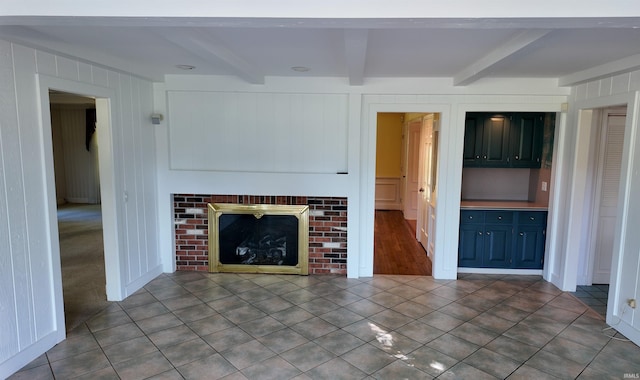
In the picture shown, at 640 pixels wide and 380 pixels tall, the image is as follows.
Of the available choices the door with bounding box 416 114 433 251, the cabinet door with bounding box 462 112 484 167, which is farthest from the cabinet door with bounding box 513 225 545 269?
the door with bounding box 416 114 433 251

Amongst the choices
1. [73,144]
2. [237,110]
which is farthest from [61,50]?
[73,144]

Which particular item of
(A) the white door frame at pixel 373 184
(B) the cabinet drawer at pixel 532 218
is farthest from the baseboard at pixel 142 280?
(B) the cabinet drawer at pixel 532 218

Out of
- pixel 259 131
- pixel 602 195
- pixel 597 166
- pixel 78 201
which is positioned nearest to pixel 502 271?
pixel 602 195

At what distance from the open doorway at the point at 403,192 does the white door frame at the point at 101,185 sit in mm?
3088

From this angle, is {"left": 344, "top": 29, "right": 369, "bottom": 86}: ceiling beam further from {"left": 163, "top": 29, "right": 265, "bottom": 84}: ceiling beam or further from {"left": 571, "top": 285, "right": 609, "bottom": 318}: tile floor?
{"left": 571, "top": 285, "right": 609, "bottom": 318}: tile floor

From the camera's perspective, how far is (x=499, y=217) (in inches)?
186

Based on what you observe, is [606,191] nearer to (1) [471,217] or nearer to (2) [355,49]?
(1) [471,217]

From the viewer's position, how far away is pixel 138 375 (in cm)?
263

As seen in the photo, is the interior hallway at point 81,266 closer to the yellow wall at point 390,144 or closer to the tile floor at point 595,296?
the tile floor at point 595,296

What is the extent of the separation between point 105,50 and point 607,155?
5243 millimetres

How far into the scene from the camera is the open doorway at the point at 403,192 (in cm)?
542

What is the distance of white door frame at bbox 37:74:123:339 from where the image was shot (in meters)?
2.90

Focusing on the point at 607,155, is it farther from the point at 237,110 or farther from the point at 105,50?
the point at 105,50

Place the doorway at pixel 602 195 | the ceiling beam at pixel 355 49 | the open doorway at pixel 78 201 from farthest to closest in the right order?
the open doorway at pixel 78 201
the doorway at pixel 602 195
the ceiling beam at pixel 355 49
